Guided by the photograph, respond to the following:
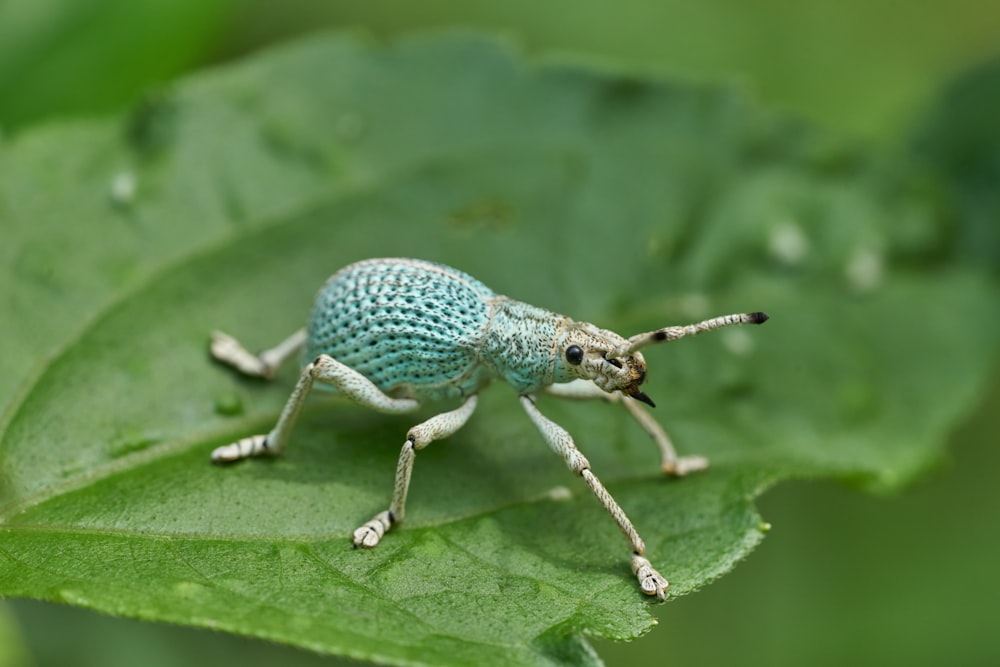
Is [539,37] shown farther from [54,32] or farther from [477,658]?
[477,658]

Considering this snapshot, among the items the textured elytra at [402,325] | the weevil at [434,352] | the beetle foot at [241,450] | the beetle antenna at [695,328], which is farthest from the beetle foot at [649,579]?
the beetle foot at [241,450]

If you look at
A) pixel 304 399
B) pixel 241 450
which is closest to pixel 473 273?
pixel 304 399

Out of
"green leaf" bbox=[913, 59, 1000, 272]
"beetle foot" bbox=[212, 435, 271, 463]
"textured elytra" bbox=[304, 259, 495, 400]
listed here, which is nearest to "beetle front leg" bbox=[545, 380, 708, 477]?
"textured elytra" bbox=[304, 259, 495, 400]

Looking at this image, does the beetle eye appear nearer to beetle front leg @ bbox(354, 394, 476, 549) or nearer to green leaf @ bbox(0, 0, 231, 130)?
beetle front leg @ bbox(354, 394, 476, 549)

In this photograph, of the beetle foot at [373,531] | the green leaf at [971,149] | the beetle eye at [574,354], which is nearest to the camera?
the beetle foot at [373,531]

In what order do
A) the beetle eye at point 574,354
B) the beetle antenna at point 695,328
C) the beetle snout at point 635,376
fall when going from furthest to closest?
the beetle eye at point 574,354 → the beetle snout at point 635,376 → the beetle antenna at point 695,328

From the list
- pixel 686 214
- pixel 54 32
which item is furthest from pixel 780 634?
pixel 54 32

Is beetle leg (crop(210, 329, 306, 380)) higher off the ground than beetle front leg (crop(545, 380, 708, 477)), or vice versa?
beetle leg (crop(210, 329, 306, 380))

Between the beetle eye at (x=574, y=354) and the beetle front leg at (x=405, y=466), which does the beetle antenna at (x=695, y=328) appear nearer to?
the beetle eye at (x=574, y=354)

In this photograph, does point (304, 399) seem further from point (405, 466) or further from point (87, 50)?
point (87, 50)
